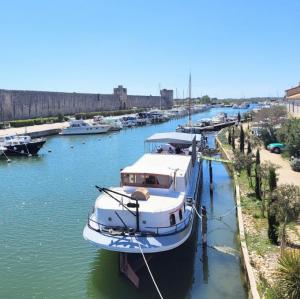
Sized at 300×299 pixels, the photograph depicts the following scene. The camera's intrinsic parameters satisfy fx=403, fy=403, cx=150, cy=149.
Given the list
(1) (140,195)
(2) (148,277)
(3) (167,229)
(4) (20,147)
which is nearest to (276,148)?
(1) (140,195)

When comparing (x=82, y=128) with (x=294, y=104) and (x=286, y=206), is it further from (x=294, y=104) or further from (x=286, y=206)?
(x=286, y=206)

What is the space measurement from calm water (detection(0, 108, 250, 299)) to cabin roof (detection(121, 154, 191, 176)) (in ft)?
11.3

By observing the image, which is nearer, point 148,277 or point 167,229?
point 148,277

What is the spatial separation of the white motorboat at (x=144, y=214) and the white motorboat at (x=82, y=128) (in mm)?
57697

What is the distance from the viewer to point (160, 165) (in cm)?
2058

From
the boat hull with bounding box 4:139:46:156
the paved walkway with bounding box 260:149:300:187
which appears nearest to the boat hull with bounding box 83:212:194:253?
the paved walkway with bounding box 260:149:300:187

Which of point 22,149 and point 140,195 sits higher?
point 140,195

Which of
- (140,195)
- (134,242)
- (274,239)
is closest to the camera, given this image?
(134,242)

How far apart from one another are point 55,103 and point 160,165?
290 feet

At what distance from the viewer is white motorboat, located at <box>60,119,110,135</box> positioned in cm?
7500

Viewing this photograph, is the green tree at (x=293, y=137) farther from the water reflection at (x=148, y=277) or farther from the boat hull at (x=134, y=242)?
the boat hull at (x=134, y=242)

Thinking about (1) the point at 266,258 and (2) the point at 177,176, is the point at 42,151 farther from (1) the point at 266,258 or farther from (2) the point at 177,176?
(1) the point at 266,258

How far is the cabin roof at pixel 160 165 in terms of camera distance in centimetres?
1836

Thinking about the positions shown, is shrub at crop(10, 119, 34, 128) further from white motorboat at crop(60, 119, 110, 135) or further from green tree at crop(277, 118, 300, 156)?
green tree at crop(277, 118, 300, 156)
